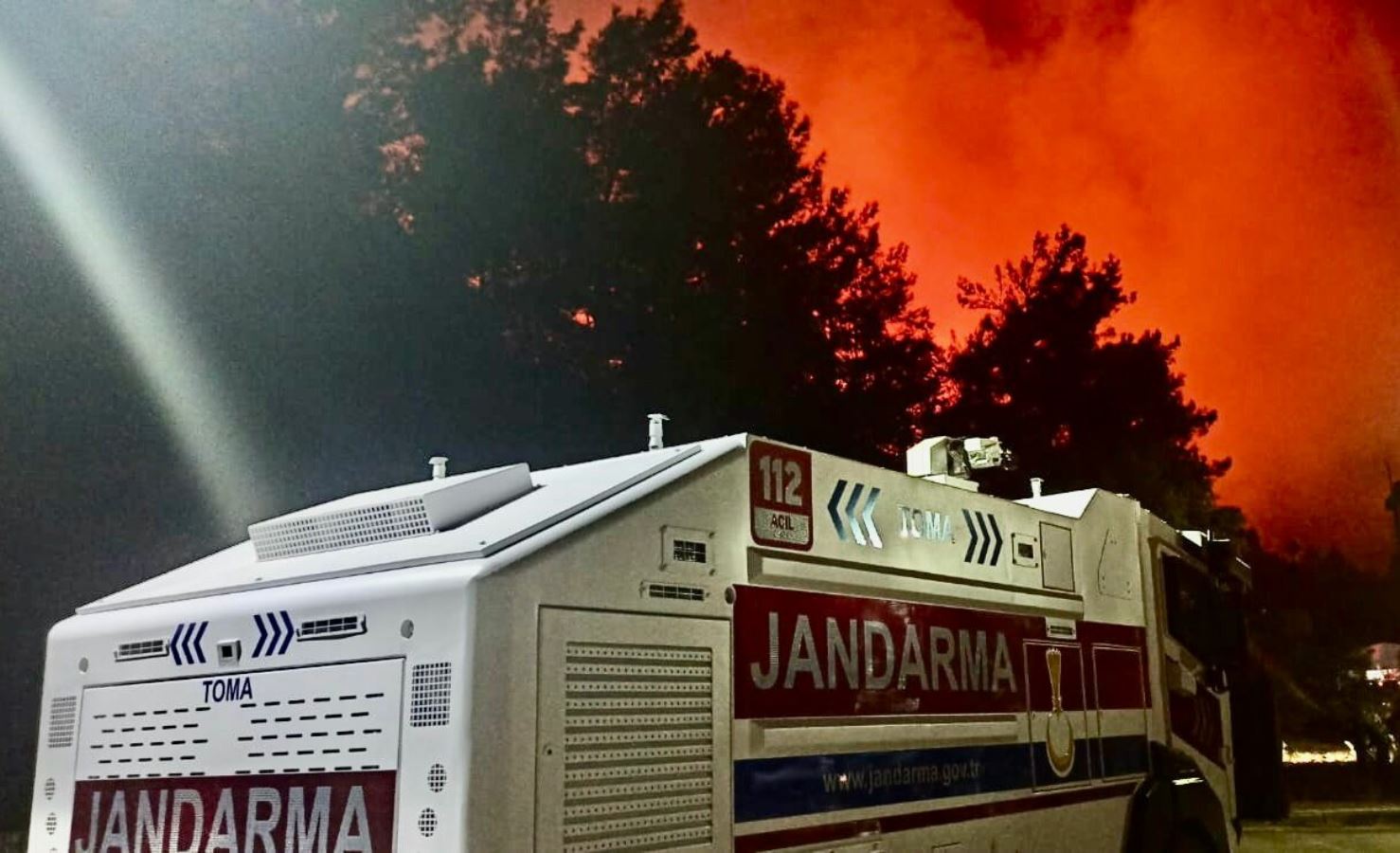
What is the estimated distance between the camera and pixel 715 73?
2358 cm

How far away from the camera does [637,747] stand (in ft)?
13.2

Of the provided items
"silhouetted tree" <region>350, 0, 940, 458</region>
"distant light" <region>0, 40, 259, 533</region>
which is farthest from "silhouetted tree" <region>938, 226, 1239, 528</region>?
"distant light" <region>0, 40, 259, 533</region>

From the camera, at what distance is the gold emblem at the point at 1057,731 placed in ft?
20.7

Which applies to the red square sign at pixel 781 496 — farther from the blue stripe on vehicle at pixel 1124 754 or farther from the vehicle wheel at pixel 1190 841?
the vehicle wheel at pixel 1190 841

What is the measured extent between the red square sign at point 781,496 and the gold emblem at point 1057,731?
2211 mm

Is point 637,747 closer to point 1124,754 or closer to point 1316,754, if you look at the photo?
point 1124,754

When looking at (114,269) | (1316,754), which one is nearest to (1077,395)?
(1316,754)

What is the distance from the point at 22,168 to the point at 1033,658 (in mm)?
12481

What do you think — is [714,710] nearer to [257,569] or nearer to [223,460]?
[257,569]

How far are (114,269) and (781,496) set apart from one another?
37.7ft

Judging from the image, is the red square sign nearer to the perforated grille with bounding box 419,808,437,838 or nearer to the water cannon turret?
the perforated grille with bounding box 419,808,437,838

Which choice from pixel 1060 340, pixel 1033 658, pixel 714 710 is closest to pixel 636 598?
pixel 714 710

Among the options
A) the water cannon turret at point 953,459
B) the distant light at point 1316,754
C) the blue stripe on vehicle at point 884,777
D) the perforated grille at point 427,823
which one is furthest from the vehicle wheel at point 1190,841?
the distant light at point 1316,754

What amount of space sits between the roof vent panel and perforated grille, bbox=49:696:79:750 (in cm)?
92
